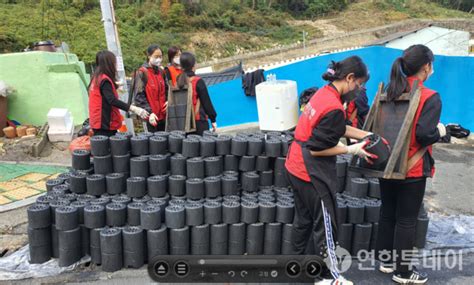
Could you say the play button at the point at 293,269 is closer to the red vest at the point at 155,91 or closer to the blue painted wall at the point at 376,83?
the red vest at the point at 155,91

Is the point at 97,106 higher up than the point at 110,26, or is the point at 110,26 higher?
the point at 110,26

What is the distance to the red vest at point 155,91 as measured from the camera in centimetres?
512

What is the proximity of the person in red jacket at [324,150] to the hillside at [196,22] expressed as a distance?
60.7ft

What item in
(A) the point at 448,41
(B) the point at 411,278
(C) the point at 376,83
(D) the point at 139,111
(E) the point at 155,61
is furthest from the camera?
(A) the point at 448,41

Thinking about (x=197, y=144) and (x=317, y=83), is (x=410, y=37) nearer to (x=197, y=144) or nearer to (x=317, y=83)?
(x=317, y=83)

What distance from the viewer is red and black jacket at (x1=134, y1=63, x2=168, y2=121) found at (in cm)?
511

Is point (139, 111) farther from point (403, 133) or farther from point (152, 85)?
point (403, 133)

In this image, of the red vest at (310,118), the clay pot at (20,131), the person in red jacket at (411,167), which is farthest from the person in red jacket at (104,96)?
the clay pot at (20,131)

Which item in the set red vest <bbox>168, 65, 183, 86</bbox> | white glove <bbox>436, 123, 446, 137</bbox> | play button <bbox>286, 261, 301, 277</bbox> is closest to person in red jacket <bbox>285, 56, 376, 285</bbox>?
play button <bbox>286, 261, 301, 277</bbox>

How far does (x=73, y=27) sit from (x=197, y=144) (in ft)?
74.2

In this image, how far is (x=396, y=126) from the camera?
2.92 m

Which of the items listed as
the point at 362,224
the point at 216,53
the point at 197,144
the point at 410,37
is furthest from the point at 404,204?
the point at 216,53

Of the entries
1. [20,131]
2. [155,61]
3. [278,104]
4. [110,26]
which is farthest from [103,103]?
[20,131]

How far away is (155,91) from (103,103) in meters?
0.88
